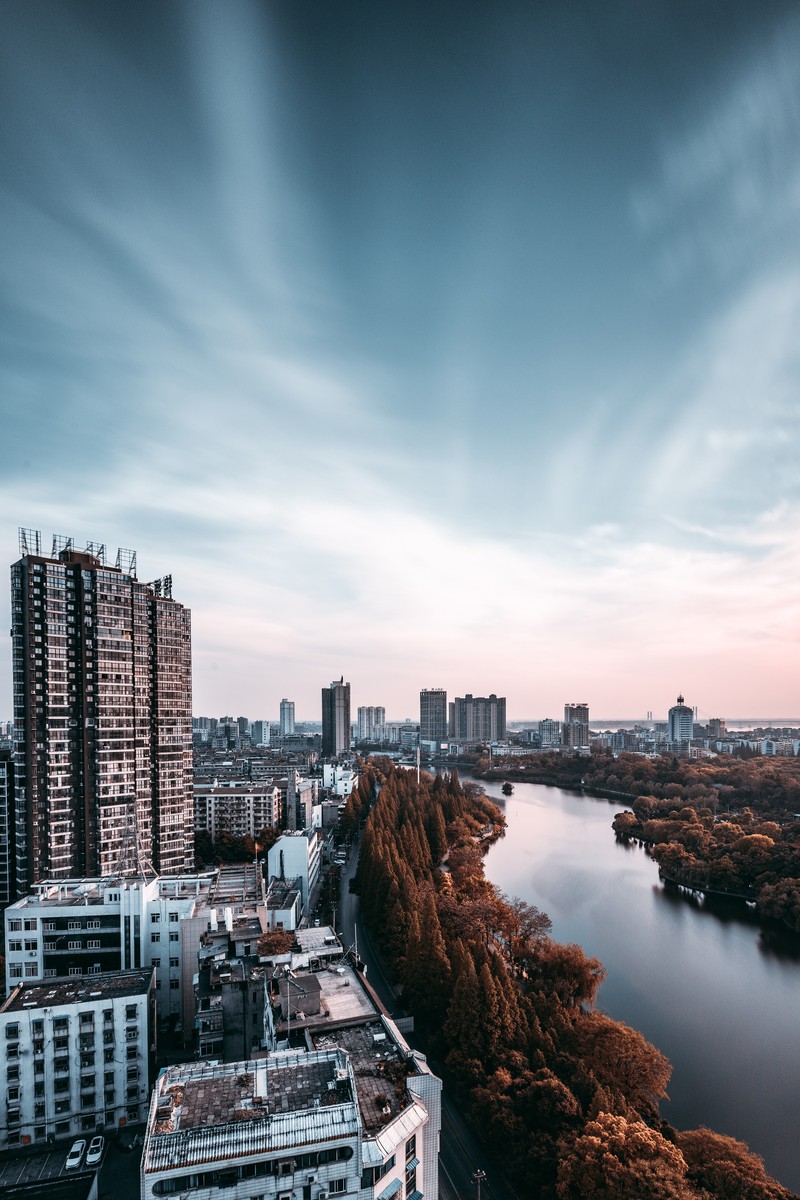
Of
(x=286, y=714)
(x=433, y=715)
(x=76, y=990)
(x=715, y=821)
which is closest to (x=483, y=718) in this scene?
(x=433, y=715)

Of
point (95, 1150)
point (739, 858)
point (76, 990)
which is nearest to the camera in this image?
point (95, 1150)

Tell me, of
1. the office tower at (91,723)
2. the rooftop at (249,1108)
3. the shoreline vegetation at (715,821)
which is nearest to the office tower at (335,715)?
the shoreline vegetation at (715,821)

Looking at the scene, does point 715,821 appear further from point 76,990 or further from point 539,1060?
point 76,990

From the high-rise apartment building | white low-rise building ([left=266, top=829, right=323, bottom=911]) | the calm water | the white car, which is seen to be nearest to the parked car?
the white car

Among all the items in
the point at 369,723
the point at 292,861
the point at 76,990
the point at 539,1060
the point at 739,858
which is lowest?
→ the point at 369,723

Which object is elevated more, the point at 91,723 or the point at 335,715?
the point at 91,723

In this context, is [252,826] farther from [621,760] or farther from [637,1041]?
[621,760]
